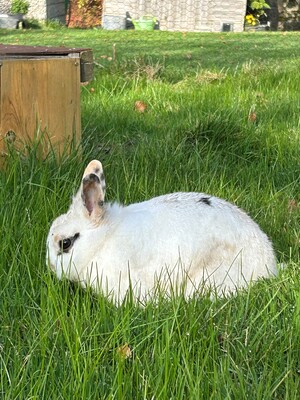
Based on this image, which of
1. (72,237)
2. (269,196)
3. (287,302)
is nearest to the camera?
(287,302)

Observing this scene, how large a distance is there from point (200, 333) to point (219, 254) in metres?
0.48

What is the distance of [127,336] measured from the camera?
2.07m

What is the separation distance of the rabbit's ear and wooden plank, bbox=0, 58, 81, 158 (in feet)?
3.48

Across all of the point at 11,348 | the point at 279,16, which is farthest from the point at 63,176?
the point at 279,16

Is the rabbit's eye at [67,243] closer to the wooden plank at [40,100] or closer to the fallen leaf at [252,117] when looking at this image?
the wooden plank at [40,100]

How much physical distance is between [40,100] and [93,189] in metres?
1.23

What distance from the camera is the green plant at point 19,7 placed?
20.3 metres

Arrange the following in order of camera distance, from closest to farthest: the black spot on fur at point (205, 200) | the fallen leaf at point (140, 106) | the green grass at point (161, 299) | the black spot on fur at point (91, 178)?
1. the green grass at point (161, 299)
2. the black spot on fur at point (91, 178)
3. the black spot on fur at point (205, 200)
4. the fallen leaf at point (140, 106)

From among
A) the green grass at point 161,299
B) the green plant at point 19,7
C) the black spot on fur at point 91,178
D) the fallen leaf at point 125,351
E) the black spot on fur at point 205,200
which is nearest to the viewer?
the green grass at point 161,299

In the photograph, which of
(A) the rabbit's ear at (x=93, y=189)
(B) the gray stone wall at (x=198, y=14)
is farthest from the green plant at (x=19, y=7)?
(A) the rabbit's ear at (x=93, y=189)

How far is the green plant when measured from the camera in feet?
66.7

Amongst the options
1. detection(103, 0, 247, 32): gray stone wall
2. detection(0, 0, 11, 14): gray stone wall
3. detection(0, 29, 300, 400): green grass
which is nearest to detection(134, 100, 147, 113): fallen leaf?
detection(0, 29, 300, 400): green grass

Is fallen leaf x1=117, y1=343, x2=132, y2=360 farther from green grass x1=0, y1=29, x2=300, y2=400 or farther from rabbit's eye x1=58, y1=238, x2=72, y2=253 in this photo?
rabbit's eye x1=58, y1=238, x2=72, y2=253

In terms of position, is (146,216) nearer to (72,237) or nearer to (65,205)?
(72,237)
